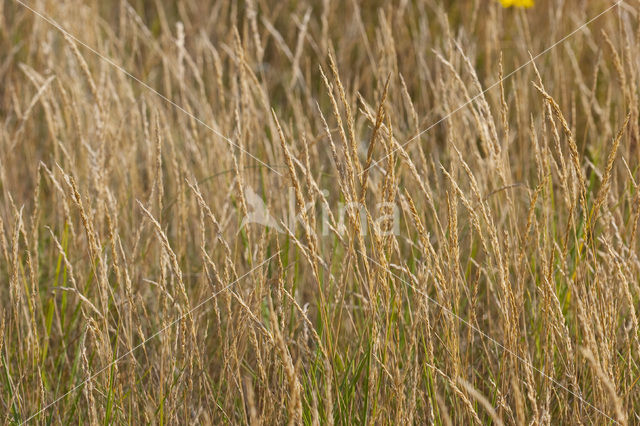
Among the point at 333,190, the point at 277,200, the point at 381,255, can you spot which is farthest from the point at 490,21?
the point at 381,255

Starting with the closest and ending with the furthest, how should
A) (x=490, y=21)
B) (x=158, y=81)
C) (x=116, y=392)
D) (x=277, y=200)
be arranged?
(x=116, y=392)
(x=277, y=200)
(x=490, y=21)
(x=158, y=81)

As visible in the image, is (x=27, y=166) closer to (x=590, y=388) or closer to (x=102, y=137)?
(x=102, y=137)

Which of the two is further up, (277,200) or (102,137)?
(102,137)

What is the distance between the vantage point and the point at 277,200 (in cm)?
173

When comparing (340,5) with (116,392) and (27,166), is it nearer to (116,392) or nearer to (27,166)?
(27,166)

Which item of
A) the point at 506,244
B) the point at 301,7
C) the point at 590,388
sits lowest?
the point at 590,388

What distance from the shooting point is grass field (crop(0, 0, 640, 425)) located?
103cm

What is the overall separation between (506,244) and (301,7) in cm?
224

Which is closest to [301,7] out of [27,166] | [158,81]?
[158,81]

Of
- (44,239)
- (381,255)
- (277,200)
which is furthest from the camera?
(44,239)

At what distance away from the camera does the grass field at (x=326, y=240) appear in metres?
1.03

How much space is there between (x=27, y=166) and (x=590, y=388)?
1.84 m

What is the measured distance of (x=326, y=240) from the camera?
5.62ft

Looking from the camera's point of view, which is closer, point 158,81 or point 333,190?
point 333,190
